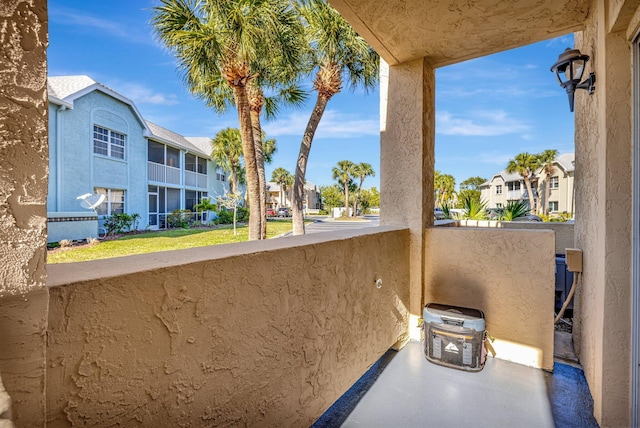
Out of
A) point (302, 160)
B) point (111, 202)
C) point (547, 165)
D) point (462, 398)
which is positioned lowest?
point (462, 398)

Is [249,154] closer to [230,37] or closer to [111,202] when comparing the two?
[230,37]

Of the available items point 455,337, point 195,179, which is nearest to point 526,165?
point 195,179

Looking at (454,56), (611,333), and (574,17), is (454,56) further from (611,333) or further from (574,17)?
(611,333)

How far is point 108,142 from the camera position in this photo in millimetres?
12008

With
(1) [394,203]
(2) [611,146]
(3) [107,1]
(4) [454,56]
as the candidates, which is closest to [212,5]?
(3) [107,1]

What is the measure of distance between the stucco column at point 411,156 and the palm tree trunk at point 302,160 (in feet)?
17.5

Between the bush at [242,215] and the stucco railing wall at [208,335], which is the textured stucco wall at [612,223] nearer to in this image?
the stucco railing wall at [208,335]

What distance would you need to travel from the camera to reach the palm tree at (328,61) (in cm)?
Answer: 748

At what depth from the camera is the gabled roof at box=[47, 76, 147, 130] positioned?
31.9 ft

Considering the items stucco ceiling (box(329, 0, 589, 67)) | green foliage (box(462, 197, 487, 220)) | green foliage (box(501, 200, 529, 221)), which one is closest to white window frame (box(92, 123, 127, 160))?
stucco ceiling (box(329, 0, 589, 67))

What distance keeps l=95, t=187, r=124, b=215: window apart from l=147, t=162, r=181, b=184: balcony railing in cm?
200

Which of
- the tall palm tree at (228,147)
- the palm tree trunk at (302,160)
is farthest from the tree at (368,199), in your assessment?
the palm tree trunk at (302,160)

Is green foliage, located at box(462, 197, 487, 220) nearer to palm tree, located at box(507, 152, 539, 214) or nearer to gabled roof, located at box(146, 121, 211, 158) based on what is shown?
gabled roof, located at box(146, 121, 211, 158)

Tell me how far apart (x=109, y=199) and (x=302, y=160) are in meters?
8.70
